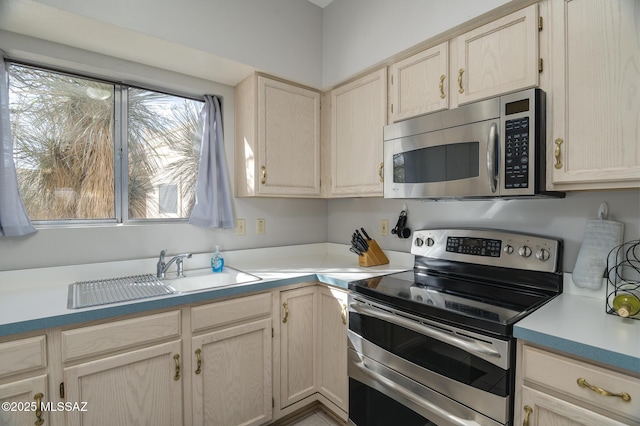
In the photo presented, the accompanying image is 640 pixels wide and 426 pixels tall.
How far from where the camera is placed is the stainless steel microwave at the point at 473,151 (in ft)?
4.28

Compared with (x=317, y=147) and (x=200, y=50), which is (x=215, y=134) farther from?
(x=317, y=147)

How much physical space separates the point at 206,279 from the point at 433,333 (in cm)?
134

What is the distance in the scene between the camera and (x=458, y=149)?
Answer: 1534mm

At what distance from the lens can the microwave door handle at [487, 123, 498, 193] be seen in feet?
4.53

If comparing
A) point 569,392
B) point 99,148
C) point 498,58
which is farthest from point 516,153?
point 99,148

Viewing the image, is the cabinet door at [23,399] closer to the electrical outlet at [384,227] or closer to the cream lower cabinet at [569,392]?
the cream lower cabinet at [569,392]

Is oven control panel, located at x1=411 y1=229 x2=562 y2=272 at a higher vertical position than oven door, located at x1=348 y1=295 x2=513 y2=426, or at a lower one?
higher

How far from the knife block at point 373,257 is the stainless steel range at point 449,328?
0.95 feet

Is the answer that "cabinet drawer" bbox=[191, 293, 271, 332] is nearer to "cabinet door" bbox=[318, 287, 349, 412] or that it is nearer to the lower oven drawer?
"cabinet door" bbox=[318, 287, 349, 412]

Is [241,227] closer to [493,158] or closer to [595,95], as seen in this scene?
[493,158]

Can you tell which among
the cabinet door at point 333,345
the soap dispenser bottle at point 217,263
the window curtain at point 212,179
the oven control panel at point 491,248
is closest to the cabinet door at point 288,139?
the window curtain at point 212,179

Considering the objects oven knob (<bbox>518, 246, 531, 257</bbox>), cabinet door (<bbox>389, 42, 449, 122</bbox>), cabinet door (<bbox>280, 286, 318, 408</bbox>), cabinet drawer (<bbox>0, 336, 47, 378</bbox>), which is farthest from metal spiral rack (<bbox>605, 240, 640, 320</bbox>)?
cabinet drawer (<bbox>0, 336, 47, 378</bbox>)

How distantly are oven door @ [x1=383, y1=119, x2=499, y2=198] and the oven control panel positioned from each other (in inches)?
13.1

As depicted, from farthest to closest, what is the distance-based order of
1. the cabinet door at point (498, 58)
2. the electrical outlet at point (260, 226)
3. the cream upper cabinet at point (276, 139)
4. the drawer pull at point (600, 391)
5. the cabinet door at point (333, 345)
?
the electrical outlet at point (260, 226) → the cream upper cabinet at point (276, 139) → the cabinet door at point (333, 345) → the cabinet door at point (498, 58) → the drawer pull at point (600, 391)
